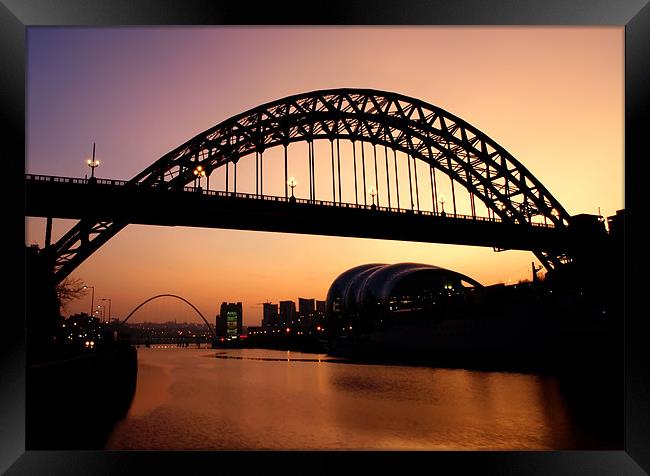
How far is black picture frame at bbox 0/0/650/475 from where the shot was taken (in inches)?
387

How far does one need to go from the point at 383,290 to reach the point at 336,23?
243 ft

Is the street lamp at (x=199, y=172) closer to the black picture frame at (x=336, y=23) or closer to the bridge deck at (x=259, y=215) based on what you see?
the bridge deck at (x=259, y=215)

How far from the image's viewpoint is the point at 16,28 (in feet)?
33.0

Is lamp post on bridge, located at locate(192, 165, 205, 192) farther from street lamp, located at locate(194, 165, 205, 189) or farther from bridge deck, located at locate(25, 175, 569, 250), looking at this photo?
bridge deck, located at locate(25, 175, 569, 250)

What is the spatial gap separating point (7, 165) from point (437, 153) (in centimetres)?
3876

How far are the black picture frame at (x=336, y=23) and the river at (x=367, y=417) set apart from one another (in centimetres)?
431

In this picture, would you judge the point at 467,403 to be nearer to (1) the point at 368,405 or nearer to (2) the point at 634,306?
(1) the point at 368,405

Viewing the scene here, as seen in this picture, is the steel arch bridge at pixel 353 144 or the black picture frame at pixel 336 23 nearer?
the black picture frame at pixel 336 23

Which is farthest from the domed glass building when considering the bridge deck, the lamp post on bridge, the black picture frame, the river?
the black picture frame

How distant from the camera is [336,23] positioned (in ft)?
32.9

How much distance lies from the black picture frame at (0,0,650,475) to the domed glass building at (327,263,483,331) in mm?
53781

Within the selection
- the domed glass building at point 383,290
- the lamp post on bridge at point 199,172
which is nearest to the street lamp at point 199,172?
the lamp post on bridge at point 199,172

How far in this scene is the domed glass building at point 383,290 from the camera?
7025cm

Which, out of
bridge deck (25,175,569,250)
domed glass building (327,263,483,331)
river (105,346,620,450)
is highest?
bridge deck (25,175,569,250)
